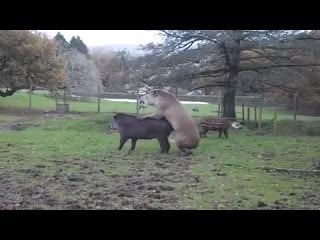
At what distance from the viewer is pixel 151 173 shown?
17.5 feet

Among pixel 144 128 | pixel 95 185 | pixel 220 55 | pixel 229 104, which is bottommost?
pixel 95 185

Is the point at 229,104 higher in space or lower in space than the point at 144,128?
higher

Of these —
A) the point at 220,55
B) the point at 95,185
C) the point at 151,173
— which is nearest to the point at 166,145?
the point at 151,173

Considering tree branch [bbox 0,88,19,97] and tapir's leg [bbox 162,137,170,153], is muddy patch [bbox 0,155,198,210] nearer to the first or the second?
tapir's leg [bbox 162,137,170,153]

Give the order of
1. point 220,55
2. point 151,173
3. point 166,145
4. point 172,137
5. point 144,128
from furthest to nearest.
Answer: point 220,55, point 172,137, point 166,145, point 144,128, point 151,173

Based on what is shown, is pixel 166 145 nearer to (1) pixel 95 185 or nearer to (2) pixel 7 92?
(1) pixel 95 185

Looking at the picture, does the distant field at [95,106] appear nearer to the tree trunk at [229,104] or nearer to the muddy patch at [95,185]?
the tree trunk at [229,104]

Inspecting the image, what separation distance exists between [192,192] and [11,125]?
6575 millimetres

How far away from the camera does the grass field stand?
414 centimetres

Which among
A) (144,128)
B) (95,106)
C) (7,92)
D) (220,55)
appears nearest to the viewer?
(144,128)

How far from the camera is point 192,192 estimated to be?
14.5 feet

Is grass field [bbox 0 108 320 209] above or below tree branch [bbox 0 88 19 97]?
below

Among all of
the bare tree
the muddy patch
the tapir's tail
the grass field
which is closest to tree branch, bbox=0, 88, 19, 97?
the bare tree
